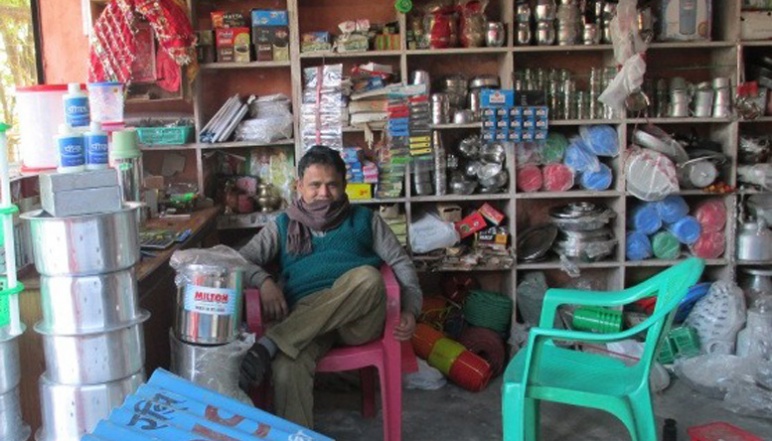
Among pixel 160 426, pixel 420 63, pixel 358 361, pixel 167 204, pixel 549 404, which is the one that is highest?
pixel 420 63

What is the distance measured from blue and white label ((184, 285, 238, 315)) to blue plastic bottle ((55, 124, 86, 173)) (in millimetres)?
518

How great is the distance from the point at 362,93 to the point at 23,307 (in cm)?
215

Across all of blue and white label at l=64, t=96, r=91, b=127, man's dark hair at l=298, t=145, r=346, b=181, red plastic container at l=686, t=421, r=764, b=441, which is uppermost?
blue and white label at l=64, t=96, r=91, b=127

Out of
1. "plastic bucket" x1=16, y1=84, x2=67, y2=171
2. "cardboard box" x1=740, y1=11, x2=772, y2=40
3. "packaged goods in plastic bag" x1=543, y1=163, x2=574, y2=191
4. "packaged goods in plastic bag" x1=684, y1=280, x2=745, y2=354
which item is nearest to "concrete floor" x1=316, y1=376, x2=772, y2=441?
"packaged goods in plastic bag" x1=684, y1=280, x2=745, y2=354

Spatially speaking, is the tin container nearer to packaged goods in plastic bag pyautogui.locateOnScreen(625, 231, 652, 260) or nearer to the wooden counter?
packaged goods in plastic bag pyautogui.locateOnScreen(625, 231, 652, 260)

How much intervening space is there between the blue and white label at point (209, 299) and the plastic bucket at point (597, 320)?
210 centimetres

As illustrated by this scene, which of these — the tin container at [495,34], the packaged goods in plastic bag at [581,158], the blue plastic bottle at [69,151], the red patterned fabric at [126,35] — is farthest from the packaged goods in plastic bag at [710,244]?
A: the blue plastic bottle at [69,151]

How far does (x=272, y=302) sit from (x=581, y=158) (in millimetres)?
1983

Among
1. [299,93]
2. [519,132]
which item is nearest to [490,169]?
[519,132]

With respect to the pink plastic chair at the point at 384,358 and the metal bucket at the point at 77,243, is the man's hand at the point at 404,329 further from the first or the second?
the metal bucket at the point at 77,243

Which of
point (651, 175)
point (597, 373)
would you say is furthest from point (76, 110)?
point (651, 175)

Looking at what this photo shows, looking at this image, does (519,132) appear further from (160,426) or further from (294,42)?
(160,426)

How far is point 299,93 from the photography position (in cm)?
402

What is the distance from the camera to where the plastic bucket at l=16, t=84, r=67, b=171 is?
8.35 ft
